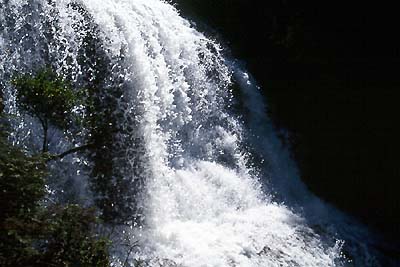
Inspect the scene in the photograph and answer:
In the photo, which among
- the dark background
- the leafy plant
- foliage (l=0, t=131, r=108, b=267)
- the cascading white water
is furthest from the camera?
the dark background

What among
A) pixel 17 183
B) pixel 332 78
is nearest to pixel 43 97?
pixel 17 183

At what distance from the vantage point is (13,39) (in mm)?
9945

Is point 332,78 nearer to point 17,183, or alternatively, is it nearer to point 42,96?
point 42,96

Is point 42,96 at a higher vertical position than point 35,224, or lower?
higher

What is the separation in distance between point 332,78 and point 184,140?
12.4 ft

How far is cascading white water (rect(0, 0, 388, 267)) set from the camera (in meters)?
10.0

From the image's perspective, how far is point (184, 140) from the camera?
1206cm

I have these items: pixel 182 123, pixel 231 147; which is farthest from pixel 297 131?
pixel 182 123

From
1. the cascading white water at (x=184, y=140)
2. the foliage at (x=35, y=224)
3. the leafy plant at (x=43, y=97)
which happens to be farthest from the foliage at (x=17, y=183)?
the cascading white water at (x=184, y=140)

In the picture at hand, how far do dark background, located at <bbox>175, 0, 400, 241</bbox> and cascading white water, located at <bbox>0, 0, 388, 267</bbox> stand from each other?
0.60m

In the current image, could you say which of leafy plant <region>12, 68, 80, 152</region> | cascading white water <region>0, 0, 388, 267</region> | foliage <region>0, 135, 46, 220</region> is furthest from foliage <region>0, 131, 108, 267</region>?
cascading white water <region>0, 0, 388, 267</region>

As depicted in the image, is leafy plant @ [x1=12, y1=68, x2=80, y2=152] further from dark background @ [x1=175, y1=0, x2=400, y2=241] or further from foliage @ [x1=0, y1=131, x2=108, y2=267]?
dark background @ [x1=175, y1=0, x2=400, y2=241]

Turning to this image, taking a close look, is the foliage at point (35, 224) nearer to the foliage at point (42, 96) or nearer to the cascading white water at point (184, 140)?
the foliage at point (42, 96)

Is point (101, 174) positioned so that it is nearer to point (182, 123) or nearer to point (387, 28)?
point (182, 123)
